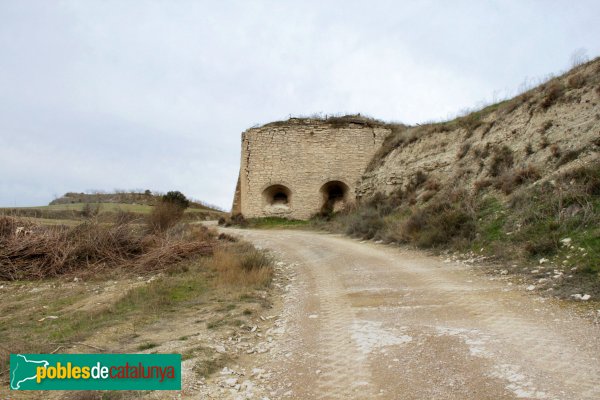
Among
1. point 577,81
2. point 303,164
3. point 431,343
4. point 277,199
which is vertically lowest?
point 431,343

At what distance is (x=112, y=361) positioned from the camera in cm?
437

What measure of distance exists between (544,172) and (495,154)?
290cm

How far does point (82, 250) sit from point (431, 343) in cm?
1008

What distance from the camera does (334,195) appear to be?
82.4 feet

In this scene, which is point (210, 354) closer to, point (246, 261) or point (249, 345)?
point (249, 345)

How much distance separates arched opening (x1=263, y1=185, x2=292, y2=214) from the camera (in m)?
24.2

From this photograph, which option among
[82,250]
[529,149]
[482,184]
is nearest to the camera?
[82,250]

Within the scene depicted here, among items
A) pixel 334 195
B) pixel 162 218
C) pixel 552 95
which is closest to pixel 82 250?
pixel 162 218

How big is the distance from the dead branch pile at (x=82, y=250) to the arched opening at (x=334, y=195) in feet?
40.8

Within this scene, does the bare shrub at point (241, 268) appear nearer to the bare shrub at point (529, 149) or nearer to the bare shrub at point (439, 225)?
the bare shrub at point (439, 225)

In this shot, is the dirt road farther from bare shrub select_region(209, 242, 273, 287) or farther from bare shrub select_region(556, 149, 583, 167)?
A: bare shrub select_region(556, 149, 583, 167)

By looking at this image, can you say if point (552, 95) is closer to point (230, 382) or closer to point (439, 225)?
point (439, 225)

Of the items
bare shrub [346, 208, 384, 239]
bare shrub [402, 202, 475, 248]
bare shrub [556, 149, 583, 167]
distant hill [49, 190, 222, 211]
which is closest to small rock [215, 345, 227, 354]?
bare shrub [402, 202, 475, 248]

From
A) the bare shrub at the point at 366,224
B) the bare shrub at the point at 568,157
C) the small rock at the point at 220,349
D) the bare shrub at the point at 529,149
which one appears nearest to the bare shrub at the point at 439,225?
the bare shrub at the point at 366,224
